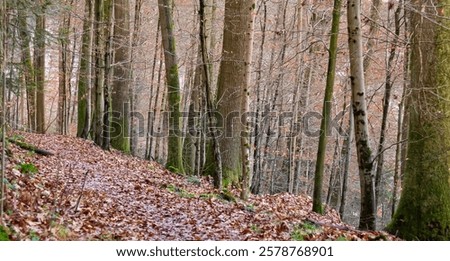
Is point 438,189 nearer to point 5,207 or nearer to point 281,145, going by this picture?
point 5,207

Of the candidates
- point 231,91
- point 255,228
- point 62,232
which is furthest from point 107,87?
point 62,232

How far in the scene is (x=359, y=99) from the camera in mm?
7945

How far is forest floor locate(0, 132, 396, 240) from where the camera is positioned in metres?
6.13

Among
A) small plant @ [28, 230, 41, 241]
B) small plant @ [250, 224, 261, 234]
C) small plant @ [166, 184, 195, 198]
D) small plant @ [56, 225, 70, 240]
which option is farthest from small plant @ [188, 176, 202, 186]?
small plant @ [28, 230, 41, 241]

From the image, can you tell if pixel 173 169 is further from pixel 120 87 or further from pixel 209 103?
pixel 120 87

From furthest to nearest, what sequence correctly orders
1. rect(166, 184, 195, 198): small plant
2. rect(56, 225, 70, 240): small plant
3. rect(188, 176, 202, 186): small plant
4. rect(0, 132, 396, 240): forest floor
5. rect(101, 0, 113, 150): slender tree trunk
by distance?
rect(101, 0, 113, 150): slender tree trunk, rect(188, 176, 202, 186): small plant, rect(166, 184, 195, 198): small plant, rect(0, 132, 396, 240): forest floor, rect(56, 225, 70, 240): small plant

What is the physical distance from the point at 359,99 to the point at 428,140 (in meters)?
1.25

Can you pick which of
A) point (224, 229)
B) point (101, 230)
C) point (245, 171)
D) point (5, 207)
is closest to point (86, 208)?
point (101, 230)

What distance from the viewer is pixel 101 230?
21.1 feet

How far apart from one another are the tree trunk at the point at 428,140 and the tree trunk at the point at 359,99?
605 millimetres

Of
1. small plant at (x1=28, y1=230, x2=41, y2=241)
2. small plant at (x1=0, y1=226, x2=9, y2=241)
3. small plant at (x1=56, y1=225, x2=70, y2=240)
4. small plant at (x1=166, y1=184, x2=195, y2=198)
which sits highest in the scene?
small plant at (x1=0, y1=226, x2=9, y2=241)

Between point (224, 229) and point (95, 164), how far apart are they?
6384mm

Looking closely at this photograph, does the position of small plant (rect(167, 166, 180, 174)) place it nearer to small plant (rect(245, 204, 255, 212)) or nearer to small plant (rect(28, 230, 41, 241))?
small plant (rect(245, 204, 255, 212))

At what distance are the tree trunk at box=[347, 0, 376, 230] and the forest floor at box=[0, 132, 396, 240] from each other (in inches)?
33.6
